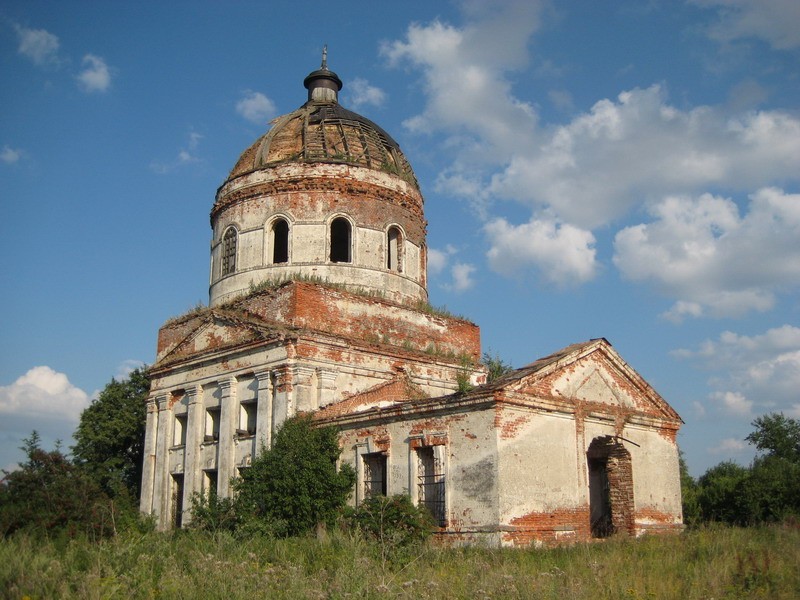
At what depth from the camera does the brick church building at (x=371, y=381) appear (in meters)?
15.4

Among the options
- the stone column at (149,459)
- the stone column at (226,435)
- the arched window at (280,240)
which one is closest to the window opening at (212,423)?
the stone column at (226,435)

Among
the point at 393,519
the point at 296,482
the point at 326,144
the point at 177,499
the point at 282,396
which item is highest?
the point at 326,144

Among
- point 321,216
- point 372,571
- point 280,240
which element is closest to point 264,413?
point 280,240

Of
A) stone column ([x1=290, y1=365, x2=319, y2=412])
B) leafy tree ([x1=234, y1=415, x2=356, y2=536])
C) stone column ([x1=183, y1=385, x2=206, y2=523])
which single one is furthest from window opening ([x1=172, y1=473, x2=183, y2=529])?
stone column ([x1=290, y1=365, x2=319, y2=412])

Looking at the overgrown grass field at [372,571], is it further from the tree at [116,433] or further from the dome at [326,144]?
the tree at [116,433]

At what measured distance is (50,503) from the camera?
491 inches

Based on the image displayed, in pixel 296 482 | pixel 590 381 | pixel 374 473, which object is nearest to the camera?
pixel 296 482

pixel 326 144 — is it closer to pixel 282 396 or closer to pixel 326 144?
pixel 326 144

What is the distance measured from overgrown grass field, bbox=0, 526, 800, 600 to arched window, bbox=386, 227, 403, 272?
1170 cm

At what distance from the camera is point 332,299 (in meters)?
20.5

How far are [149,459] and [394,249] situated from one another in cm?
908

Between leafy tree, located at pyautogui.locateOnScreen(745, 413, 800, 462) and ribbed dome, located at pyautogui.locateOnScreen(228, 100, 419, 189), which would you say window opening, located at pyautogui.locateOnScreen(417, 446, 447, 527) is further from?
leafy tree, located at pyautogui.locateOnScreen(745, 413, 800, 462)

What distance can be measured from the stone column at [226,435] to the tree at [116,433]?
8.42 meters

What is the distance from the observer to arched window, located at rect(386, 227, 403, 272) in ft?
76.7
